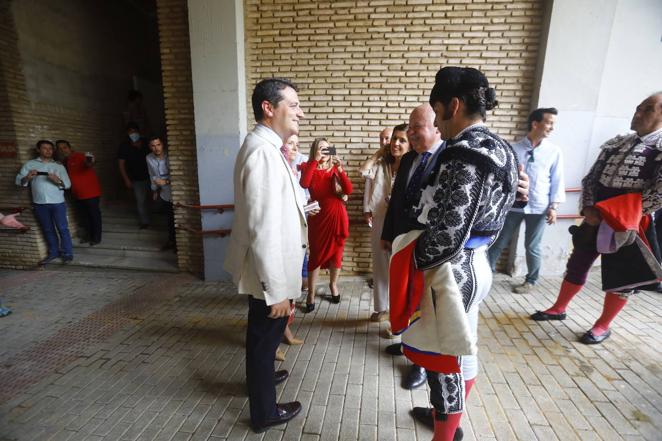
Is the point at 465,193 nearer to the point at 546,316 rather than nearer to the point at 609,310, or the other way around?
the point at 609,310

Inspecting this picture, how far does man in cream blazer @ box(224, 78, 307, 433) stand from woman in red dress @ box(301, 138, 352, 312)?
5.56 ft

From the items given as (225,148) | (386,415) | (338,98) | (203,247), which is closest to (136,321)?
(203,247)

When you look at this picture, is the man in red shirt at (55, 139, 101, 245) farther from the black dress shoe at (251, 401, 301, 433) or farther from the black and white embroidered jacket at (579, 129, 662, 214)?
the black and white embroidered jacket at (579, 129, 662, 214)

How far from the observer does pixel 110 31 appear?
7383 millimetres

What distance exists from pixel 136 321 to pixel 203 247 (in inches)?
56.2

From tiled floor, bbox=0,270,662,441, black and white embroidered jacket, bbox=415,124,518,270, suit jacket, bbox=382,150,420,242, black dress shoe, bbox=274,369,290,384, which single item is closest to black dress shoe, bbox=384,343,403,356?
tiled floor, bbox=0,270,662,441

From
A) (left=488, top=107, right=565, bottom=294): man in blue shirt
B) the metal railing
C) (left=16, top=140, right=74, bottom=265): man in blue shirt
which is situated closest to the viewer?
(left=488, top=107, right=565, bottom=294): man in blue shirt

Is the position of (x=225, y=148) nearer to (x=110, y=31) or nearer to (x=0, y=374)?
(x=0, y=374)

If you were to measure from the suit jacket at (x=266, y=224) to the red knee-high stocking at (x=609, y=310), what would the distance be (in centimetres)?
317

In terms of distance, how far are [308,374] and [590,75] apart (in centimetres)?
497

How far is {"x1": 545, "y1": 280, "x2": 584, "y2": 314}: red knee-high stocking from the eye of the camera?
3436 millimetres

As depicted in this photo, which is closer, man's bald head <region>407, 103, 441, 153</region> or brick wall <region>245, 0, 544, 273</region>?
man's bald head <region>407, 103, 441, 153</region>

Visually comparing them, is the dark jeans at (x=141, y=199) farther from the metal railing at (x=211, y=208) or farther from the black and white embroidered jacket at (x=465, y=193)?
the black and white embroidered jacket at (x=465, y=193)

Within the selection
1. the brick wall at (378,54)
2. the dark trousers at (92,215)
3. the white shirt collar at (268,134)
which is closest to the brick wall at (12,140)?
the dark trousers at (92,215)
